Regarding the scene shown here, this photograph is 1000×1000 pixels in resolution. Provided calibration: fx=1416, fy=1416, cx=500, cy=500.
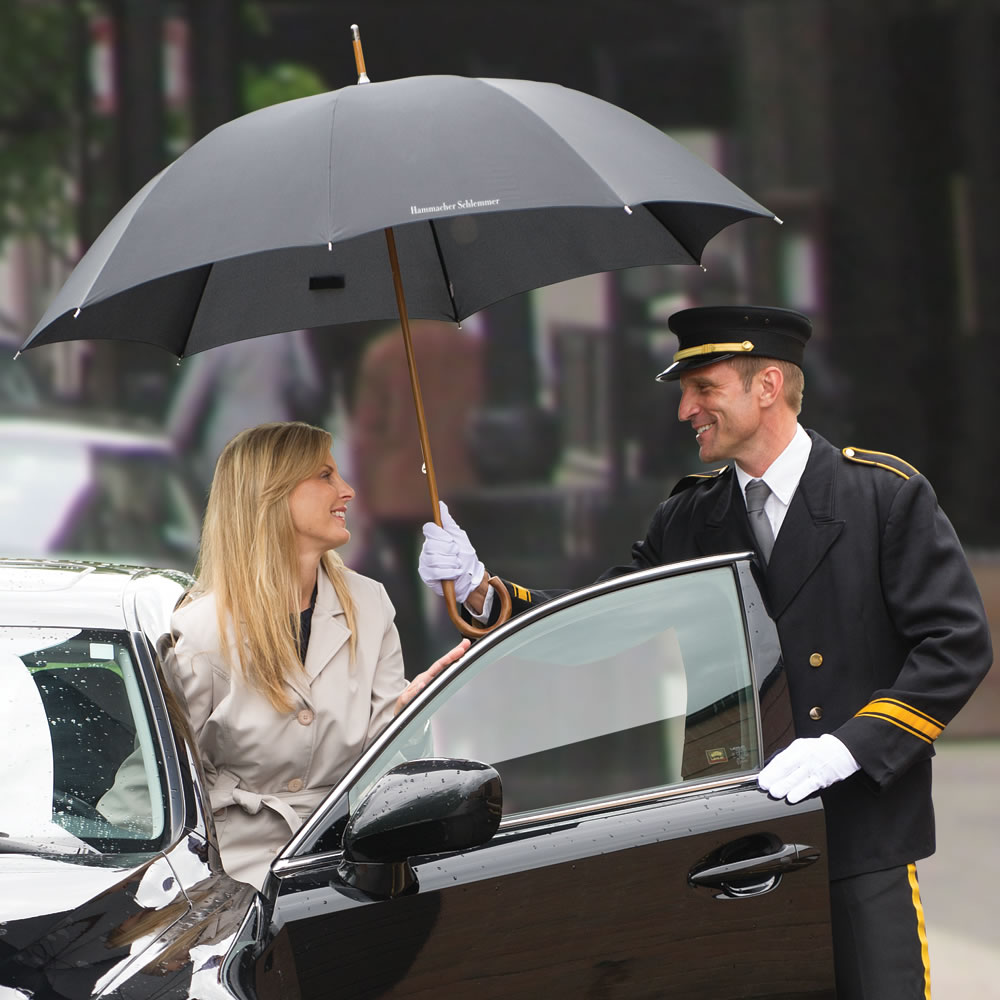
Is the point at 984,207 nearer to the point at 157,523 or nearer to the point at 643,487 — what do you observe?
the point at 643,487

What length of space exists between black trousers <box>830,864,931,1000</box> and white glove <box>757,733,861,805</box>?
0.24 metres

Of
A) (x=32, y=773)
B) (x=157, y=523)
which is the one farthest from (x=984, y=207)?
(x=32, y=773)

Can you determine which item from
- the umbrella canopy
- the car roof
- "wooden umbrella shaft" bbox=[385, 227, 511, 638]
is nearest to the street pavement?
"wooden umbrella shaft" bbox=[385, 227, 511, 638]

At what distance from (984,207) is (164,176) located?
5.77m

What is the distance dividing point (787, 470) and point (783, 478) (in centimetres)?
2

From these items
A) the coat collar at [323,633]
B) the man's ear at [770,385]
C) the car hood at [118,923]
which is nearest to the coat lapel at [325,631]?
the coat collar at [323,633]

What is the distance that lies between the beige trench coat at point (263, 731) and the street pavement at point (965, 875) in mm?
2578

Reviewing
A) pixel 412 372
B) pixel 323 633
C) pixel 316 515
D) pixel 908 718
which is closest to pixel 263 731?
pixel 323 633

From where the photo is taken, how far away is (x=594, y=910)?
6.94ft

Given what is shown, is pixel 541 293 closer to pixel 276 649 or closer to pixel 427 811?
pixel 276 649

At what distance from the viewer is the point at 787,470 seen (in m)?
2.56

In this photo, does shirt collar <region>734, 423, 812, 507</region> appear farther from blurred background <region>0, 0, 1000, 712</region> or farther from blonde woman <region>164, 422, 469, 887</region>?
blurred background <region>0, 0, 1000, 712</region>

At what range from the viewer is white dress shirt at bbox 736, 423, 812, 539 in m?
2.54

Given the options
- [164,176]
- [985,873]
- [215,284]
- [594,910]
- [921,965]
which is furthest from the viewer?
[985,873]
